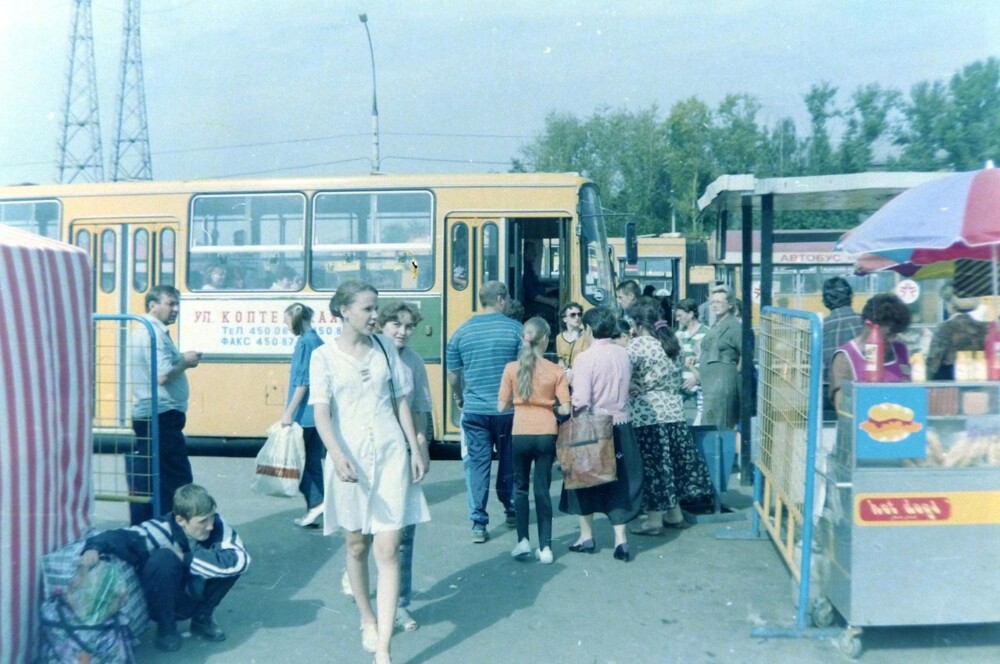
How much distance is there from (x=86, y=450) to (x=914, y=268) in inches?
227

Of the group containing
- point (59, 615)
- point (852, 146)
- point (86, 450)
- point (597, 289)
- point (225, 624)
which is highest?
point (852, 146)

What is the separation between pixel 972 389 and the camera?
4.89m

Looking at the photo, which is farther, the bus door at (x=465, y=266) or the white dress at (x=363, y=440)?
the bus door at (x=465, y=266)

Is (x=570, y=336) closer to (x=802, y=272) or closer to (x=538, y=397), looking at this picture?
(x=538, y=397)

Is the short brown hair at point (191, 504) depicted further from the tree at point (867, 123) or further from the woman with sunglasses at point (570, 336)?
the tree at point (867, 123)

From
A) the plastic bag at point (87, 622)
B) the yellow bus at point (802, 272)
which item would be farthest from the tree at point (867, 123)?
the plastic bag at point (87, 622)

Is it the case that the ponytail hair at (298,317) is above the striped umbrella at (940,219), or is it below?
below

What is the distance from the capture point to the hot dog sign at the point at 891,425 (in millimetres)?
4793

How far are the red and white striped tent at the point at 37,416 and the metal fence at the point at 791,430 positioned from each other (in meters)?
3.63

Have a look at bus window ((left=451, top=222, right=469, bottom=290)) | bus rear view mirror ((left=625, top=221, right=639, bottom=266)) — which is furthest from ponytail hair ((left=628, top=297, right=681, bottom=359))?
bus rear view mirror ((left=625, top=221, right=639, bottom=266))

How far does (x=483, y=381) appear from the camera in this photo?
7082 mm

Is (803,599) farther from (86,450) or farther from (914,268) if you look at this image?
(86,450)

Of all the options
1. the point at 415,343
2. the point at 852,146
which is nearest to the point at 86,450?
the point at 415,343

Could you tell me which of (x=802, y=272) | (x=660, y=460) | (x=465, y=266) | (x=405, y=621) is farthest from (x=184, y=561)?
(x=802, y=272)
